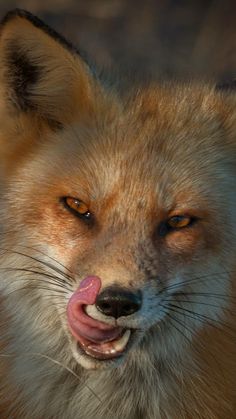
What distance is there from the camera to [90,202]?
12.2 feet

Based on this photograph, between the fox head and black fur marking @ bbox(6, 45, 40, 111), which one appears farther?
black fur marking @ bbox(6, 45, 40, 111)

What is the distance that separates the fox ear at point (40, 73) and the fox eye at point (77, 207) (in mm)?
454

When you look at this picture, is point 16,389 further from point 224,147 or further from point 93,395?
point 224,147

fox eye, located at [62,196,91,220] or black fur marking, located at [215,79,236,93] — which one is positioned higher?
black fur marking, located at [215,79,236,93]

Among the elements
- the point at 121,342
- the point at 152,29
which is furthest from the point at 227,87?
the point at 152,29

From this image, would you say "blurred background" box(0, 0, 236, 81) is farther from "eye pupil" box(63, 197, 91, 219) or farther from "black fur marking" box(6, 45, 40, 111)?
"eye pupil" box(63, 197, 91, 219)

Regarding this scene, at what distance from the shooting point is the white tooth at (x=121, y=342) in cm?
361

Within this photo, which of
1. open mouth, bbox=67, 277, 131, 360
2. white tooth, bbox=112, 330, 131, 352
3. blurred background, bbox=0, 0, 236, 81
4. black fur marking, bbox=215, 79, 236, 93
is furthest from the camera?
blurred background, bbox=0, 0, 236, 81

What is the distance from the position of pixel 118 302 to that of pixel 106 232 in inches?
14.5

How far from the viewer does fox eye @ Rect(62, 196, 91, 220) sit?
12.3 ft

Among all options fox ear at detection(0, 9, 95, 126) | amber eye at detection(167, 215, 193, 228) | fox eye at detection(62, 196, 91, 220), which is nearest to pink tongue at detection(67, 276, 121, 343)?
fox eye at detection(62, 196, 91, 220)

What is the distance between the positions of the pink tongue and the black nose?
6 centimetres

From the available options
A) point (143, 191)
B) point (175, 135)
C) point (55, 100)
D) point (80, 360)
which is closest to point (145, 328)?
point (80, 360)

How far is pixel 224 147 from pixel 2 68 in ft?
3.30
